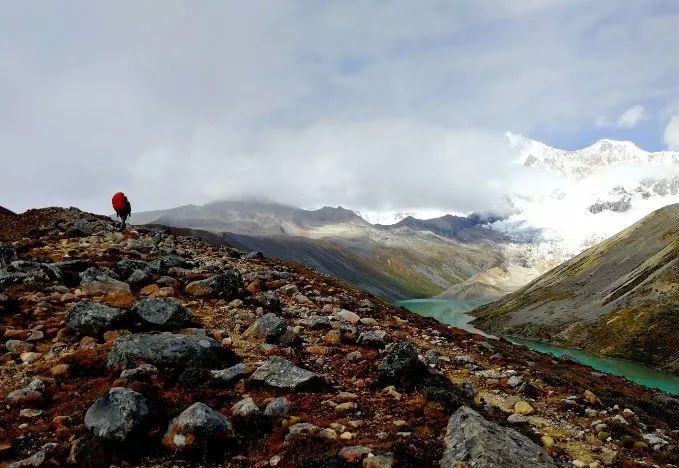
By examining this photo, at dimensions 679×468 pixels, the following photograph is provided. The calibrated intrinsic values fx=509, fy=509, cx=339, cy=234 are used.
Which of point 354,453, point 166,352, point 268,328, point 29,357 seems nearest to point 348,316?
point 268,328

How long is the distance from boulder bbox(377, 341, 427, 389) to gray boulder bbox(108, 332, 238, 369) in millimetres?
4508

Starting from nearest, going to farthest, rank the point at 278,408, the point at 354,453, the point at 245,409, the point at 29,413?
1. the point at 354,453
2. the point at 29,413
3. the point at 245,409
4. the point at 278,408

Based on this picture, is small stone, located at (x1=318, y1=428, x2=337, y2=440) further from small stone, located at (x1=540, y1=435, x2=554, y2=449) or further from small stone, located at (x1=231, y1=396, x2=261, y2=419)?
small stone, located at (x1=540, y1=435, x2=554, y2=449)

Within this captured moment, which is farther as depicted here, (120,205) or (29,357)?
(120,205)

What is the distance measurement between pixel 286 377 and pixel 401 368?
3.34 meters

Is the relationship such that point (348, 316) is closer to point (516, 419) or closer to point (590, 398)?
point (516, 419)

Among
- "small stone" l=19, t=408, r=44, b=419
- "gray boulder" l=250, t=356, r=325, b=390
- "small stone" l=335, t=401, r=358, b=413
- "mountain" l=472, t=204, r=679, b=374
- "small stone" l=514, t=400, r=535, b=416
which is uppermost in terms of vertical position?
"gray boulder" l=250, t=356, r=325, b=390

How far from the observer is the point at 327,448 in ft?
34.8

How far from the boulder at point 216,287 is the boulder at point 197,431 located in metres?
11.1

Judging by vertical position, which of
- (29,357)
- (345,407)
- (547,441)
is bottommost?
(547,441)

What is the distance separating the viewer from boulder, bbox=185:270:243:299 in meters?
22.0

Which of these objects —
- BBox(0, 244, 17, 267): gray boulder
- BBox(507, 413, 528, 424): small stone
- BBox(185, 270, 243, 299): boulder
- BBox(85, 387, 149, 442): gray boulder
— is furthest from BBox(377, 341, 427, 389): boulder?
BBox(0, 244, 17, 267): gray boulder

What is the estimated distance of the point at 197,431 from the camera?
10.6 m

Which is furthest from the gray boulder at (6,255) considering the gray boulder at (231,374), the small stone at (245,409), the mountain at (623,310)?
the mountain at (623,310)
